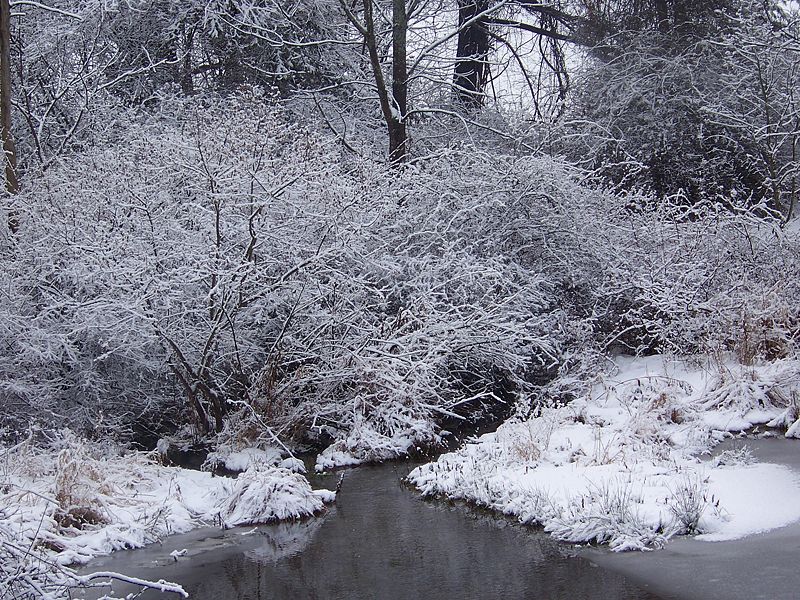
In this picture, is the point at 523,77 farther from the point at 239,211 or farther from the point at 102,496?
the point at 102,496

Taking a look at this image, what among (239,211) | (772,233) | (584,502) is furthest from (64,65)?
(584,502)

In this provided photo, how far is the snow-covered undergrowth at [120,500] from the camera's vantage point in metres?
7.79

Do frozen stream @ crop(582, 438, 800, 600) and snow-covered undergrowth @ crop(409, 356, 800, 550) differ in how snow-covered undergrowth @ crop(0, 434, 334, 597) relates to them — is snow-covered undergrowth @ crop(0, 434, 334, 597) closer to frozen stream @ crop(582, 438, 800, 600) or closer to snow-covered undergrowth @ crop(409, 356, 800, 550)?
snow-covered undergrowth @ crop(409, 356, 800, 550)

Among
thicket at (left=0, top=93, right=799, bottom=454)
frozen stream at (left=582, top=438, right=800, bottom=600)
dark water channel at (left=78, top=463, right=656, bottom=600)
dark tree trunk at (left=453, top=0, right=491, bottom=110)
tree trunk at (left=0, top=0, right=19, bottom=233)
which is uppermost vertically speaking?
dark tree trunk at (left=453, top=0, right=491, bottom=110)

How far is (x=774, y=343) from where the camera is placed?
11.7 m

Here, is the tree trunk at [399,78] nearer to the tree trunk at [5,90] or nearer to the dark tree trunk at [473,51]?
the dark tree trunk at [473,51]

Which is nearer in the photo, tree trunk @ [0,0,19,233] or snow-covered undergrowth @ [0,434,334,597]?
snow-covered undergrowth @ [0,434,334,597]

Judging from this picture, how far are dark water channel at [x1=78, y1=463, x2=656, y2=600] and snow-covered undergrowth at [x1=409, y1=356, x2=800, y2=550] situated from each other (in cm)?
31

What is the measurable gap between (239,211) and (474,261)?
3.68 m

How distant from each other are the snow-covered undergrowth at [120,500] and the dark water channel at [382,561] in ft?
0.62

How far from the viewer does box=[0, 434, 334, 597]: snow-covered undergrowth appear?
307 inches

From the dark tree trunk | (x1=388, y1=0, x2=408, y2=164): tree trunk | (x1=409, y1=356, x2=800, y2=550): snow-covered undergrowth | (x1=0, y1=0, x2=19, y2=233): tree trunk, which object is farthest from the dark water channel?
the dark tree trunk

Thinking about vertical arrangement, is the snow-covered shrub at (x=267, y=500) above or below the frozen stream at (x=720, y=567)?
below

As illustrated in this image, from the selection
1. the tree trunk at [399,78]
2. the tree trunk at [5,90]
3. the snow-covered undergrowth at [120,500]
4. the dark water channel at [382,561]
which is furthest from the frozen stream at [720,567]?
the tree trunk at [399,78]
